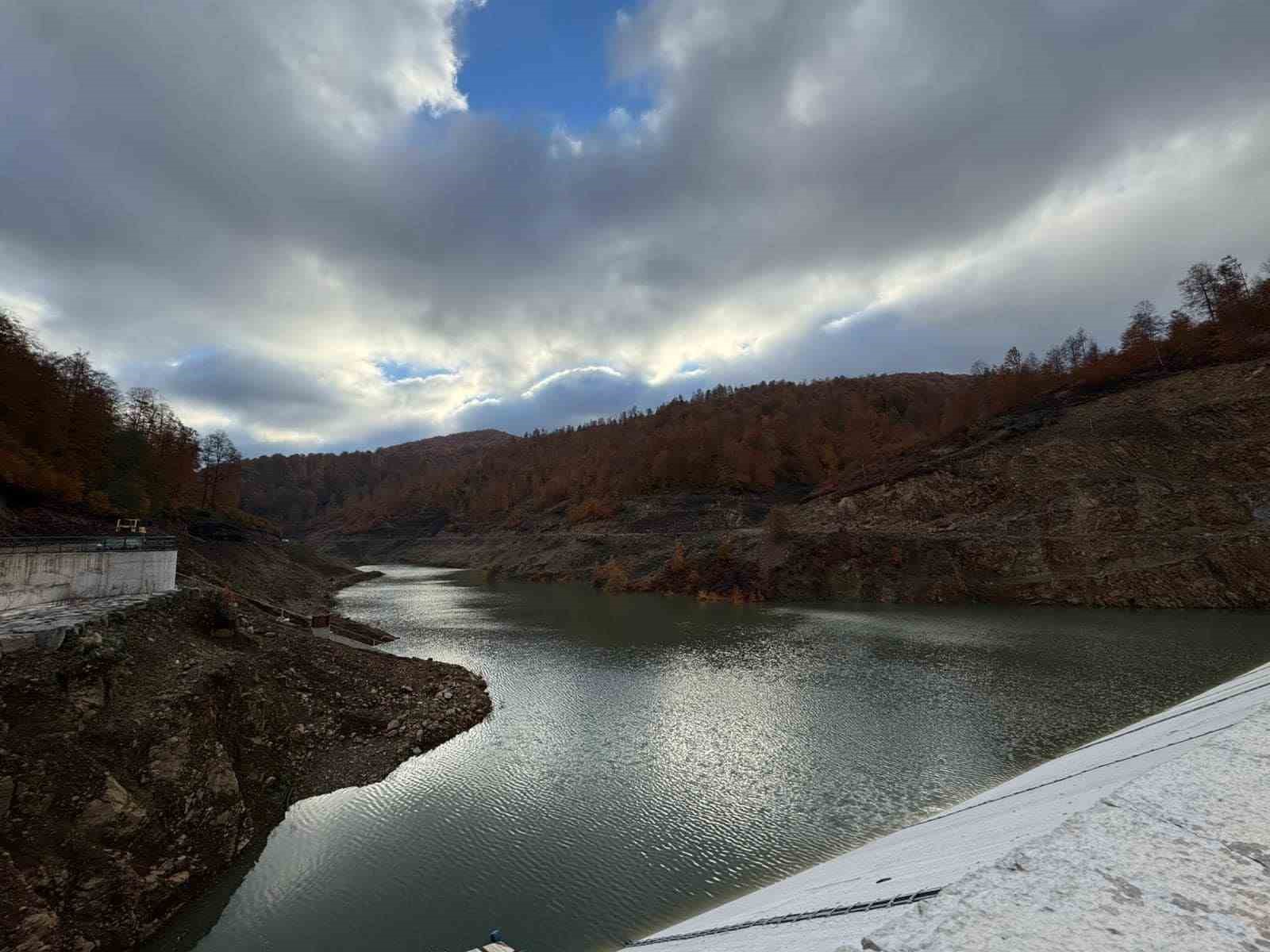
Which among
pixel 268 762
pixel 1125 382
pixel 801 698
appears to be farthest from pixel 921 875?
pixel 1125 382

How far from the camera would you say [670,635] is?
33656 millimetres

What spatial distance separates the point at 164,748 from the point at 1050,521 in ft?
180

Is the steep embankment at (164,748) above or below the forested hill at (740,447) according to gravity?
below

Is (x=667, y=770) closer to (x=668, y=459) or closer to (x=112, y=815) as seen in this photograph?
(x=112, y=815)

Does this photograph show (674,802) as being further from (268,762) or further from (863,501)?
(863,501)

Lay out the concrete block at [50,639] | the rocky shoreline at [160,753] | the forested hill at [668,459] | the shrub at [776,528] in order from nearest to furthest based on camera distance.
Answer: the rocky shoreline at [160,753]
the concrete block at [50,639]
the shrub at [776,528]
the forested hill at [668,459]

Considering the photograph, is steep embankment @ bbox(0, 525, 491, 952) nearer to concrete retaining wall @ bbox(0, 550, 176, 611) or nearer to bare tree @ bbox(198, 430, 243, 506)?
concrete retaining wall @ bbox(0, 550, 176, 611)

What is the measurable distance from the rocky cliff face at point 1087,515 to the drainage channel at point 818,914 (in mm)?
44115

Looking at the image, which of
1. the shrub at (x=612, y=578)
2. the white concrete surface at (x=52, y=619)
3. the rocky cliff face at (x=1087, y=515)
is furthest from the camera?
the shrub at (x=612, y=578)

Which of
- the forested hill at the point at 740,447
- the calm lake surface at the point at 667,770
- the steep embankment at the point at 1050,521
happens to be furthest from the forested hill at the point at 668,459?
the calm lake surface at the point at 667,770

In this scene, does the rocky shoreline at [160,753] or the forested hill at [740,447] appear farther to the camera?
the forested hill at [740,447]

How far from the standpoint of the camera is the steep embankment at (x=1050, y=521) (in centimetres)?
3909

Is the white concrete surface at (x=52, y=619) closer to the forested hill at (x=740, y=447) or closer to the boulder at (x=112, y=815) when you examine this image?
the boulder at (x=112, y=815)

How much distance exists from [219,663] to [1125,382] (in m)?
77.7
